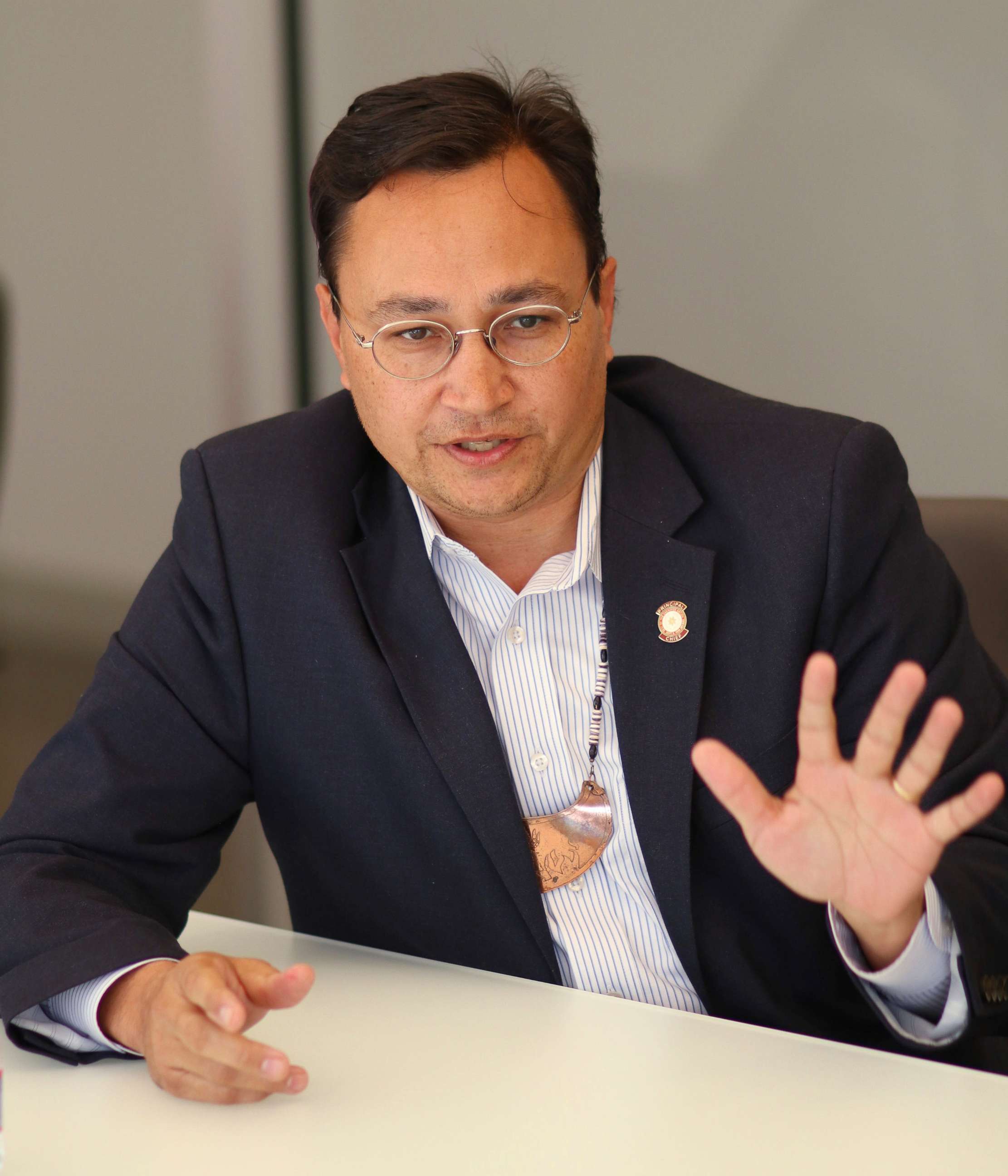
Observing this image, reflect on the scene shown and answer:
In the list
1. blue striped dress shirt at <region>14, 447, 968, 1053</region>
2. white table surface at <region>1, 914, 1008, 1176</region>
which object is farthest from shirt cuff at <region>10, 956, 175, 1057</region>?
blue striped dress shirt at <region>14, 447, 968, 1053</region>

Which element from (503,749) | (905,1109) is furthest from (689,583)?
(905,1109)

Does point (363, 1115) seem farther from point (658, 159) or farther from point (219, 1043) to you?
point (658, 159)

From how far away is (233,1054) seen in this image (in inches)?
38.5

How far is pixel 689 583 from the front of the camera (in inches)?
57.2

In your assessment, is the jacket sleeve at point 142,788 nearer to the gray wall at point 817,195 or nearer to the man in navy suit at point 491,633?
the man in navy suit at point 491,633

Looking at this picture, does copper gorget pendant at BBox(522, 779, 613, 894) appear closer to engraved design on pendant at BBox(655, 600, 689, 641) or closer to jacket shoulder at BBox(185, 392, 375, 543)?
engraved design on pendant at BBox(655, 600, 689, 641)

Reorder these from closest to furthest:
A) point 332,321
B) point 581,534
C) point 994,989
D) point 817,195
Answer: point 994,989 → point 581,534 → point 332,321 → point 817,195

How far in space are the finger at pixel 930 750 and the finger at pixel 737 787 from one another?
0.11 metres

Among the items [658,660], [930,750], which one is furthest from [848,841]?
[658,660]

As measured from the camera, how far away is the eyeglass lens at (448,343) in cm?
145

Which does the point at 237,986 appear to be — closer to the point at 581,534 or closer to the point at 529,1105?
the point at 529,1105

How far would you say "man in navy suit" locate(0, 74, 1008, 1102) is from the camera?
1.40 meters

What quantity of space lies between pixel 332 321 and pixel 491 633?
18.9 inches

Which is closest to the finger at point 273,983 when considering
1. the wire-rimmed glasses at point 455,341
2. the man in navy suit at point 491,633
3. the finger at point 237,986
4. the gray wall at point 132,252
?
the finger at point 237,986
